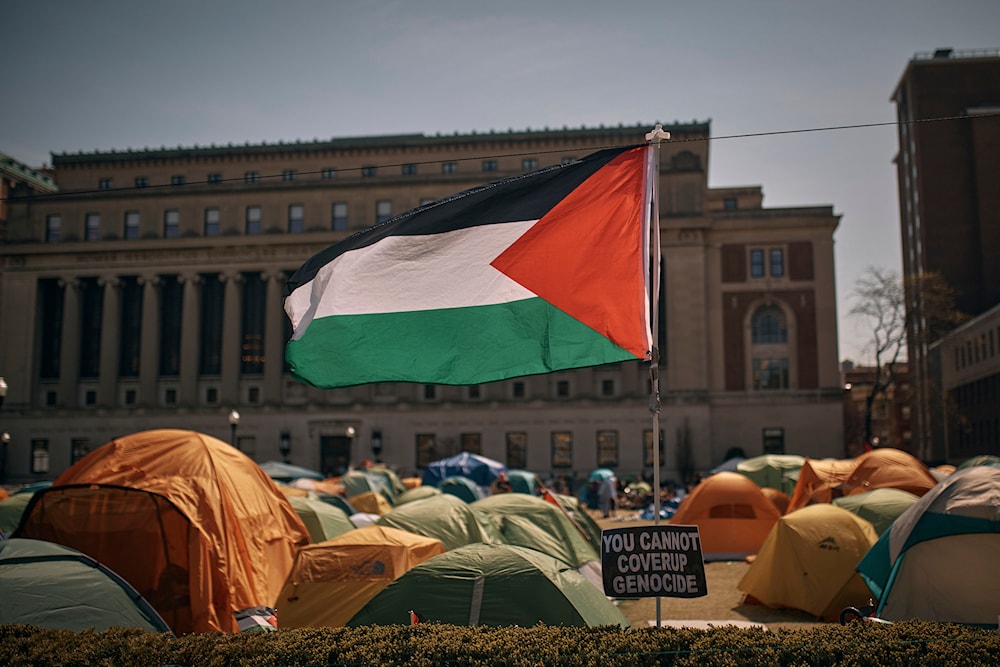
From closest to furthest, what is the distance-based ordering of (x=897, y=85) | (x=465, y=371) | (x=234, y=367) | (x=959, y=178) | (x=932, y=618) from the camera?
(x=465, y=371) < (x=932, y=618) < (x=234, y=367) < (x=959, y=178) < (x=897, y=85)

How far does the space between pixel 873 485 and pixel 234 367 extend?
50611 millimetres

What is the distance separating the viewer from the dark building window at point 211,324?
67.4 m

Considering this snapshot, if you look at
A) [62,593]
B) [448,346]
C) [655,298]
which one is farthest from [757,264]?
[62,593]

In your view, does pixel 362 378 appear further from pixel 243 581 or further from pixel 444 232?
pixel 243 581

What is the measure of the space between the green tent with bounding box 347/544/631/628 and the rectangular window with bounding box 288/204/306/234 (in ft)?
195

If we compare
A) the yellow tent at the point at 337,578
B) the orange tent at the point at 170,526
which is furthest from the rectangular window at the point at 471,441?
the yellow tent at the point at 337,578

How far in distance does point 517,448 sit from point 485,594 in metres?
54.0

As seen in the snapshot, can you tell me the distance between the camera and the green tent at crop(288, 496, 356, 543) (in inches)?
754

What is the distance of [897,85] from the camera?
259 feet

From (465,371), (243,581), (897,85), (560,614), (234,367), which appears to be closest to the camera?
(465,371)

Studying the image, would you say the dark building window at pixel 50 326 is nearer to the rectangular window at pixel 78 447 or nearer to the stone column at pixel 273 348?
the rectangular window at pixel 78 447

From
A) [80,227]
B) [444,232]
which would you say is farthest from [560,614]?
[80,227]

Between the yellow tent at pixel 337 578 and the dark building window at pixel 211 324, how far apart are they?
187ft

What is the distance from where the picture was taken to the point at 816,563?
15.9 m
